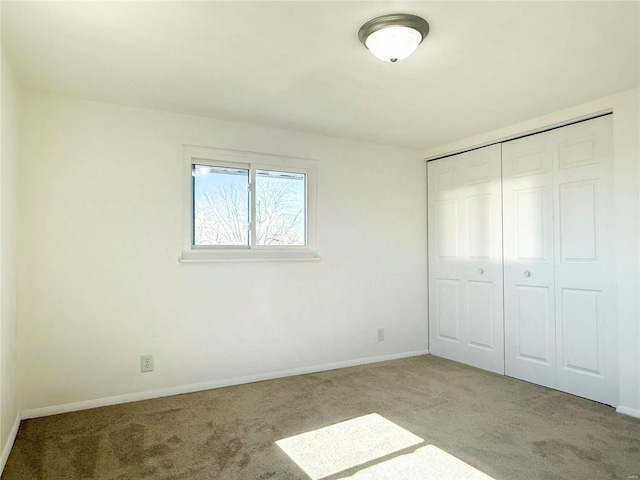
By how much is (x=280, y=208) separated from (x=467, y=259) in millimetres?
1909

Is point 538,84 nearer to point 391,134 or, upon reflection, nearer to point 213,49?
point 391,134

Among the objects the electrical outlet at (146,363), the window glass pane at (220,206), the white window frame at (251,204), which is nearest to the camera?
the electrical outlet at (146,363)

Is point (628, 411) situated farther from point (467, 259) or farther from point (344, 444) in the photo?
point (344, 444)

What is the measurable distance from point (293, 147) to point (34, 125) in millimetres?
1975

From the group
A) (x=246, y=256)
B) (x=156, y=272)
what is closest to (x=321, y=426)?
(x=246, y=256)

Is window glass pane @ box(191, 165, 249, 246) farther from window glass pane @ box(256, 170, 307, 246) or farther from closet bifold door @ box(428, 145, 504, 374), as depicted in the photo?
closet bifold door @ box(428, 145, 504, 374)

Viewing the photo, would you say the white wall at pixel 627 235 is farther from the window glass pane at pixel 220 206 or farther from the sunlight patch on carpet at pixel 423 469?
the window glass pane at pixel 220 206

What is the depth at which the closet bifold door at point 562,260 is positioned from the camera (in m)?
2.95

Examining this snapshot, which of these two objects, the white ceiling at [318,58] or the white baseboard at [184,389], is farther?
the white baseboard at [184,389]

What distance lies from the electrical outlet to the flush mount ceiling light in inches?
104

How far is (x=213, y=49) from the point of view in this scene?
2.21m

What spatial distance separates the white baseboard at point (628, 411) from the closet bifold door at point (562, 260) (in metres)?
→ 0.11

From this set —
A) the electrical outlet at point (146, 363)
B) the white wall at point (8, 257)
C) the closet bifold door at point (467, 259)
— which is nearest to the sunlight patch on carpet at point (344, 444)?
the electrical outlet at point (146, 363)

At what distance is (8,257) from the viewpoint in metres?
2.38
